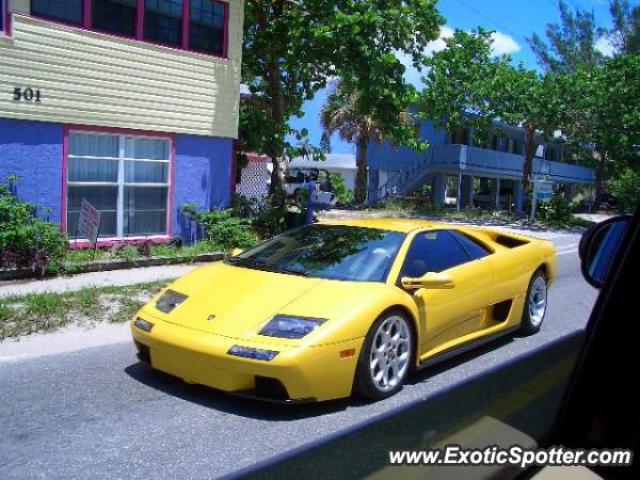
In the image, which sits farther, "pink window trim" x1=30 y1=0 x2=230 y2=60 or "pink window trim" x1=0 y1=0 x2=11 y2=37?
→ "pink window trim" x1=30 y1=0 x2=230 y2=60

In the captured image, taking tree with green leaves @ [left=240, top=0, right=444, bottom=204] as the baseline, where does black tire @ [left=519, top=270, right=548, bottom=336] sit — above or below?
below

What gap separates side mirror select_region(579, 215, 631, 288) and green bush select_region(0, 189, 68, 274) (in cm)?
815

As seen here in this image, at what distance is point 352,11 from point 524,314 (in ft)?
27.8

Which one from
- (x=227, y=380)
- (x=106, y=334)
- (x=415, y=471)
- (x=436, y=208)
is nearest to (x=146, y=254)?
(x=106, y=334)

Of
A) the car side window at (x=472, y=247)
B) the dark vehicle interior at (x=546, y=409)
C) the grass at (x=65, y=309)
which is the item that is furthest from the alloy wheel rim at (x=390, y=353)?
the grass at (x=65, y=309)

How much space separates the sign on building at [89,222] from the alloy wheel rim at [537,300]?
6303 mm

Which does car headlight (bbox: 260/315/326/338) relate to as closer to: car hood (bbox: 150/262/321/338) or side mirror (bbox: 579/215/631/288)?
car hood (bbox: 150/262/321/338)

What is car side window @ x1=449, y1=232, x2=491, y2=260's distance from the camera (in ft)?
20.8

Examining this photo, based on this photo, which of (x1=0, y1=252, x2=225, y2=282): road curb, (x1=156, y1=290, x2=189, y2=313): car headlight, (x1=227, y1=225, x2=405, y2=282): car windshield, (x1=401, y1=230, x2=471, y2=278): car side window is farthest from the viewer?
(x1=0, y1=252, x2=225, y2=282): road curb

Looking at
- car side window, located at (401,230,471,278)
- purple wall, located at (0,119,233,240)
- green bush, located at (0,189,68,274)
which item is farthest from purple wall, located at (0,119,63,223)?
car side window, located at (401,230,471,278)

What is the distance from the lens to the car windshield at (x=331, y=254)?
541 centimetres

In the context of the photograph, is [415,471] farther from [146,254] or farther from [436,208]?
[436,208]

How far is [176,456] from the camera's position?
3975 mm

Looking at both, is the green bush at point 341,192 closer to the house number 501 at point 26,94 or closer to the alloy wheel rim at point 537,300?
the house number 501 at point 26,94
